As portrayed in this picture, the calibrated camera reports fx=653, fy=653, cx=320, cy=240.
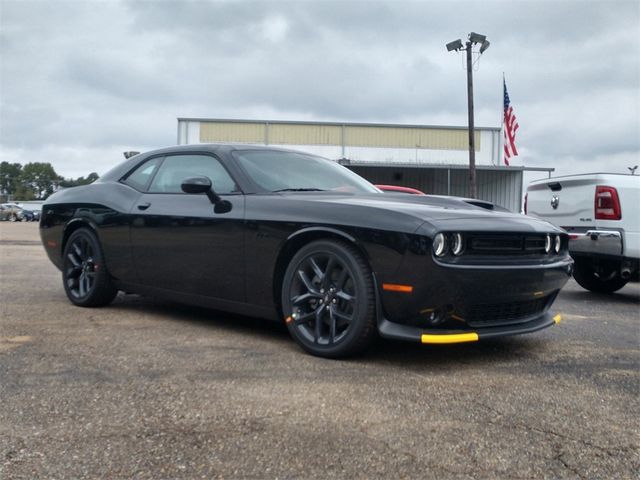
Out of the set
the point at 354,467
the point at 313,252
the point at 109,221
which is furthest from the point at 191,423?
the point at 109,221

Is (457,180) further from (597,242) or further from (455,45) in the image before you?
(597,242)

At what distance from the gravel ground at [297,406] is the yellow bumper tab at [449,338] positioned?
178mm

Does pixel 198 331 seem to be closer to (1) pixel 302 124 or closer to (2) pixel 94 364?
(2) pixel 94 364

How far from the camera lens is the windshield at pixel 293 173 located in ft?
14.5

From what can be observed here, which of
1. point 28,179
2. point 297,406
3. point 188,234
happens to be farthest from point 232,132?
point 28,179

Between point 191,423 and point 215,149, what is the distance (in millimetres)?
2511

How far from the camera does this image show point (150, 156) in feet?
17.3

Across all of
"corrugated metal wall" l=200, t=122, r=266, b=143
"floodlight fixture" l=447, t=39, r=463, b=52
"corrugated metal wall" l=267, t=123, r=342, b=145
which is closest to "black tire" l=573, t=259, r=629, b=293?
"floodlight fixture" l=447, t=39, r=463, b=52

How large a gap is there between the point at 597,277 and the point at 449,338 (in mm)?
4793

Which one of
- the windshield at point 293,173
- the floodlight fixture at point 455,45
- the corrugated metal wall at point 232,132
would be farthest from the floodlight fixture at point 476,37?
the windshield at point 293,173

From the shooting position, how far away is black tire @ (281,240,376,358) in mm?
3537

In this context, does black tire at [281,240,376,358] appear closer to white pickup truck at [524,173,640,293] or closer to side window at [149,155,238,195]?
side window at [149,155,238,195]

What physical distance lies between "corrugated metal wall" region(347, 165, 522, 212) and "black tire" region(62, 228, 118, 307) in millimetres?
25964

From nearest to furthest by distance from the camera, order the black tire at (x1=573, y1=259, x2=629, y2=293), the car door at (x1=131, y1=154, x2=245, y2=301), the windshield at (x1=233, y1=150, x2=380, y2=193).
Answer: the car door at (x1=131, y1=154, x2=245, y2=301), the windshield at (x1=233, y1=150, x2=380, y2=193), the black tire at (x1=573, y1=259, x2=629, y2=293)
